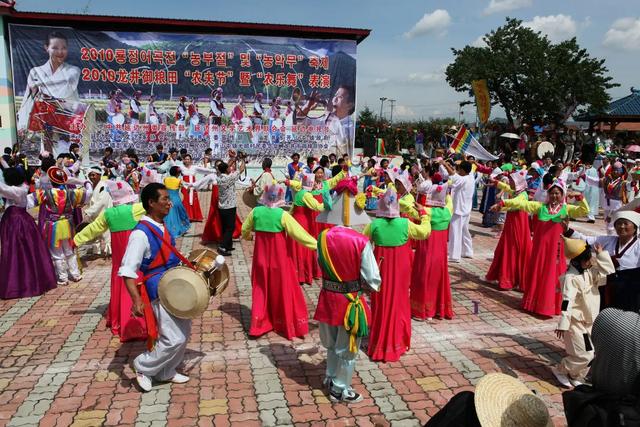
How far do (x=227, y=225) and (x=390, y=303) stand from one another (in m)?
5.23

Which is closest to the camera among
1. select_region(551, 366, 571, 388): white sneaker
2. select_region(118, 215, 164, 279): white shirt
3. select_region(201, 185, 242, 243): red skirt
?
select_region(118, 215, 164, 279): white shirt

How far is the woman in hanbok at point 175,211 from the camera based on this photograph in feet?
34.0

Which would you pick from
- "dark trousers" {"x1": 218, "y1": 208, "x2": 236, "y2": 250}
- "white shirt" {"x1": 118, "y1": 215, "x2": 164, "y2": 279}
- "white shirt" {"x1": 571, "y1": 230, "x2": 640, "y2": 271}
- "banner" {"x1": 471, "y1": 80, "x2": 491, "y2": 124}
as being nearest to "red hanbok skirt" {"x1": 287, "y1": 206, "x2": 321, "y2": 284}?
"dark trousers" {"x1": 218, "y1": 208, "x2": 236, "y2": 250}

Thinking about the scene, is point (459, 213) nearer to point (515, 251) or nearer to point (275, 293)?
point (515, 251)

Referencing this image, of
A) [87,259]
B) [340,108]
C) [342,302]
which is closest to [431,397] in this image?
[342,302]

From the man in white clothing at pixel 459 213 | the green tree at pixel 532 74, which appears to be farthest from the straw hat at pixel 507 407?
the green tree at pixel 532 74

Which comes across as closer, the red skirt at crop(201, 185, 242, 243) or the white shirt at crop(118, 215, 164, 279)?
the white shirt at crop(118, 215, 164, 279)

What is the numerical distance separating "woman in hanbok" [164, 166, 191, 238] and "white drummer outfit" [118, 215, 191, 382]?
6306 mm

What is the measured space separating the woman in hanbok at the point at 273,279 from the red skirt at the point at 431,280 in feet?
5.29

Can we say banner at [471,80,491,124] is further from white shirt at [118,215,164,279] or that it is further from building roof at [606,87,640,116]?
white shirt at [118,215,164,279]

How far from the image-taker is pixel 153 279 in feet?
13.8

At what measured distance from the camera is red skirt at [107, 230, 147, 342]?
5.54 meters

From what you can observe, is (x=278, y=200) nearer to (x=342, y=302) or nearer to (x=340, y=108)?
(x=342, y=302)

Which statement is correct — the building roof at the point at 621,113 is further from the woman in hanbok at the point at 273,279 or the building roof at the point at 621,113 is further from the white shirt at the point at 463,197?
the woman in hanbok at the point at 273,279
